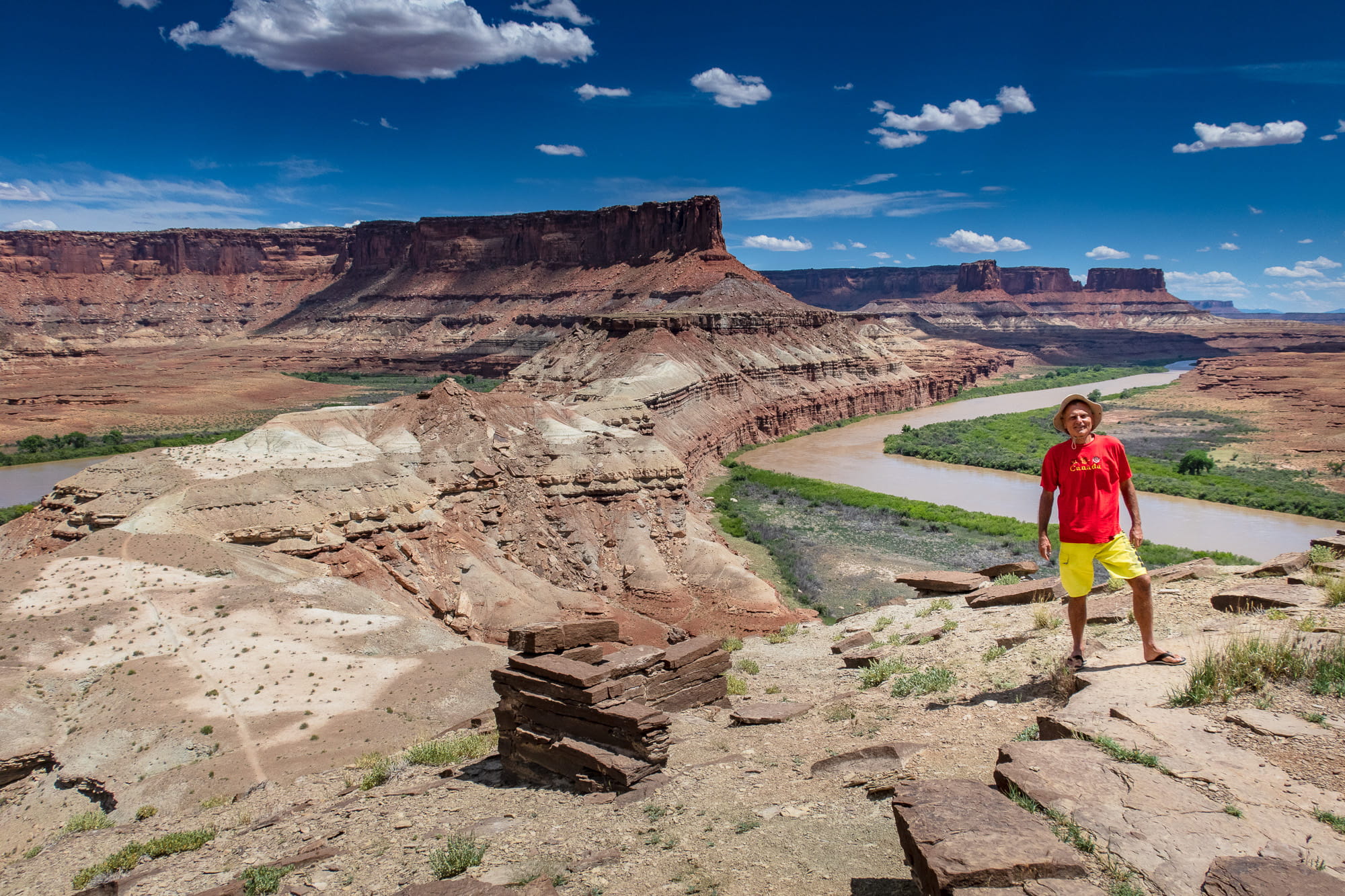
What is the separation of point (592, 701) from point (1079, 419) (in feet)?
19.6

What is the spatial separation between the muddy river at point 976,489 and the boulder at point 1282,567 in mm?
24020

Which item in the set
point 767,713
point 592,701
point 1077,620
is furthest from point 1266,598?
point 592,701

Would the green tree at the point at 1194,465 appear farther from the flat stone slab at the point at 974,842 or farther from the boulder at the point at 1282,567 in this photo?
the flat stone slab at the point at 974,842

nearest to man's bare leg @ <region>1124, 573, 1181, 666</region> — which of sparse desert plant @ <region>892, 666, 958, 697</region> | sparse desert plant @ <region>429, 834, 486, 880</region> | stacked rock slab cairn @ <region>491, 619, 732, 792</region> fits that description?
sparse desert plant @ <region>892, 666, 958, 697</region>

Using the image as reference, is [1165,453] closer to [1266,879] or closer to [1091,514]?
[1091,514]

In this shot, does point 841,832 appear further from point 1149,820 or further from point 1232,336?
point 1232,336

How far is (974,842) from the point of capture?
4.83 metres

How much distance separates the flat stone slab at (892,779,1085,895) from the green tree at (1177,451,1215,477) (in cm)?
5109

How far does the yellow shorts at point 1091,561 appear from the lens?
7.50m

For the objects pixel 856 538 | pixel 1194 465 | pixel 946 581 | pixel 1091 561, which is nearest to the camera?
pixel 1091 561

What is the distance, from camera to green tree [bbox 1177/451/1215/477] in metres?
48.6

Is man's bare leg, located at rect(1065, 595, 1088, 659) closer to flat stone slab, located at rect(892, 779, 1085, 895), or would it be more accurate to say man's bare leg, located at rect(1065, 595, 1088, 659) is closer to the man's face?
the man's face

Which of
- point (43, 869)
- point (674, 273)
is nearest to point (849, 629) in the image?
point (43, 869)

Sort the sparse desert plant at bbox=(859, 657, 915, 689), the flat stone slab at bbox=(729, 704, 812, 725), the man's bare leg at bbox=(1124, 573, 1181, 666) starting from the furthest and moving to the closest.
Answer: the sparse desert plant at bbox=(859, 657, 915, 689) → the flat stone slab at bbox=(729, 704, 812, 725) → the man's bare leg at bbox=(1124, 573, 1181, 666)
